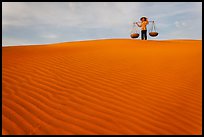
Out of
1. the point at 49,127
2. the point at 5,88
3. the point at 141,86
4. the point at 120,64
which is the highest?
the point at 120,64

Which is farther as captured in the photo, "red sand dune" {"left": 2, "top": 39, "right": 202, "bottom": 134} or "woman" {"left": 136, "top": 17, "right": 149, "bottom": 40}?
"woman" {"left": 136, "top": 17, "right": 149, "bottom": 40}

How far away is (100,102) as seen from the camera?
188 inches

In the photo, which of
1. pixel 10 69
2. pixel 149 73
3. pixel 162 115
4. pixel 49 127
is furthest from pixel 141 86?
pixel 10 69

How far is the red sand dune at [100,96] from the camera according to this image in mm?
3965

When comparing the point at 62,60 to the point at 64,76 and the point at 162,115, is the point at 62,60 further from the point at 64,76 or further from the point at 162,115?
the point at 162,115

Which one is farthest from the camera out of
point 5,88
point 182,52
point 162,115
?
point 182,52

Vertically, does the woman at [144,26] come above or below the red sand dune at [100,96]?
above

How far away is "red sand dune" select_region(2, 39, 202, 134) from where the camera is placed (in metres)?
3.96

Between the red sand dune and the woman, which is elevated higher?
the woman

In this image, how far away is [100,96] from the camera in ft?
16.7

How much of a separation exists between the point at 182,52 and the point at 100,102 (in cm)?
598

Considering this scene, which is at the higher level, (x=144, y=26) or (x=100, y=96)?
(x=144, y=26)

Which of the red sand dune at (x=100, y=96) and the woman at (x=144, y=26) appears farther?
the woman at (x=144, y=26)

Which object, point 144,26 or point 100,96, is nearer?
point 100,96
